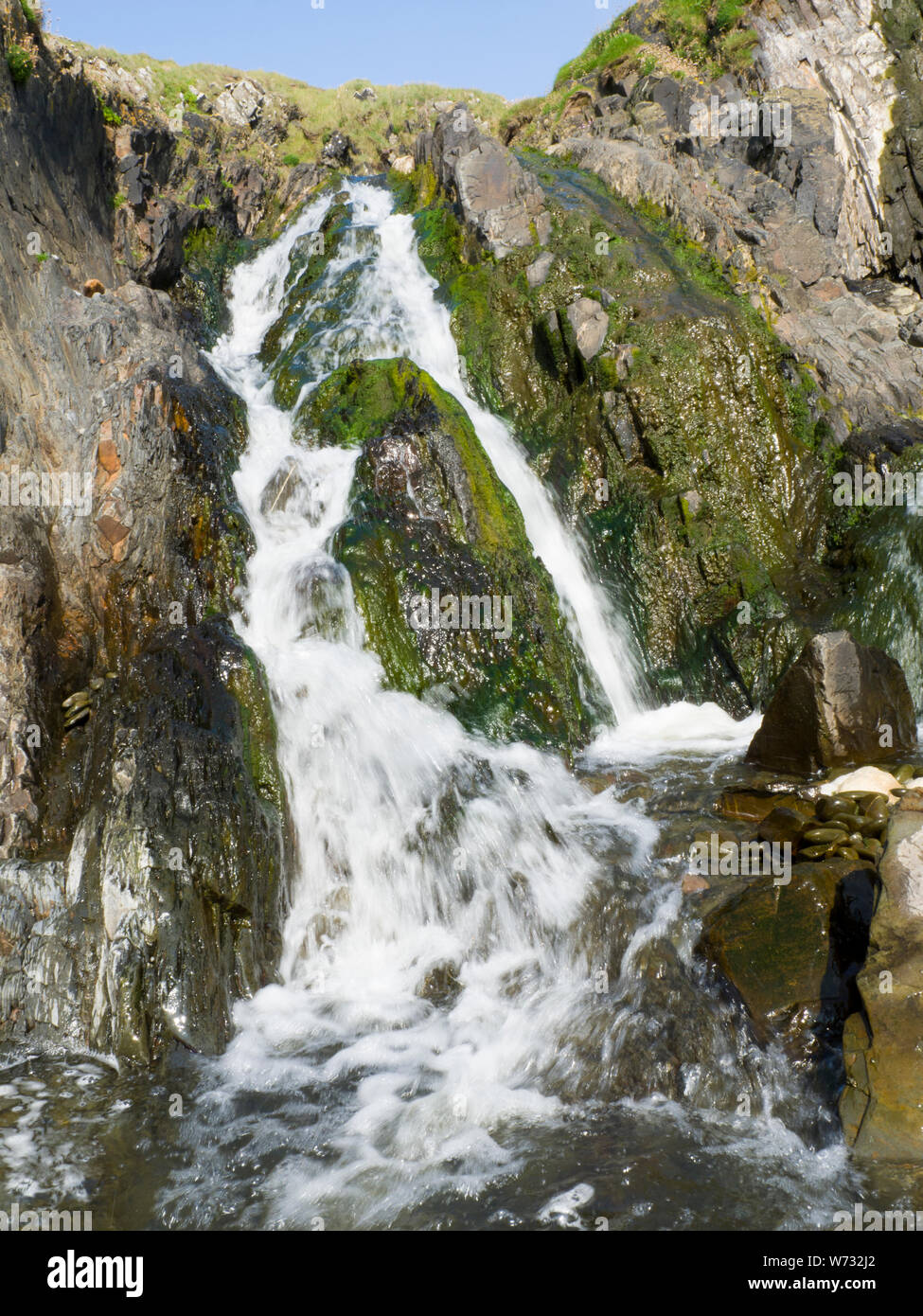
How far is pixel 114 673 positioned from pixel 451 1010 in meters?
4.93

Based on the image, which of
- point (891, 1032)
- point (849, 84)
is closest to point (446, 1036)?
point (891, 1032)

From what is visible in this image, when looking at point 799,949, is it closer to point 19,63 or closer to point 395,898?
point 395,898

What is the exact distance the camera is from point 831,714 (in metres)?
9.09

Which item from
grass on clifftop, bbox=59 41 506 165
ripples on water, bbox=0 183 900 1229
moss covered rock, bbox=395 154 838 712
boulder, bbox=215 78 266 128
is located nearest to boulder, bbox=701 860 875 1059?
ripples on water, bbox=0 183 900 1229

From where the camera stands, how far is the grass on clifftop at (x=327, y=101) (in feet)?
86.4

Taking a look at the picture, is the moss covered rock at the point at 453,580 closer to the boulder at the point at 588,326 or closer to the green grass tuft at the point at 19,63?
the boulder at the point at 588,326

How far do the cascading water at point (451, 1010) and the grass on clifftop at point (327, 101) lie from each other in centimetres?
2240

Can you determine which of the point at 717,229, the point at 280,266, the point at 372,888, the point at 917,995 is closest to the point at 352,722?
the point at 372,888

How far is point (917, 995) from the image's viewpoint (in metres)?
4.88

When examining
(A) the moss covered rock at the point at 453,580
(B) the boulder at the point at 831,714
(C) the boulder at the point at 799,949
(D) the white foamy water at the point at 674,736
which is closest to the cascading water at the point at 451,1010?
(C) the boulder at the point at 799,949

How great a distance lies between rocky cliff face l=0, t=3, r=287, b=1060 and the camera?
21.7 ft

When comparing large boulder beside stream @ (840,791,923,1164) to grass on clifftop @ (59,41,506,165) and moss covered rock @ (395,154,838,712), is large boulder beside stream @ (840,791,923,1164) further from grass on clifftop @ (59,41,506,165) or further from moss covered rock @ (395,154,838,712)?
grass on clifftop @ (59,41,506,165)
